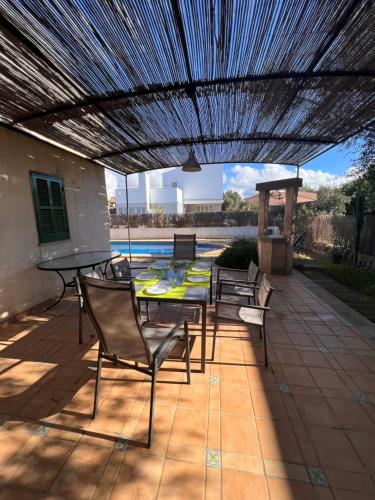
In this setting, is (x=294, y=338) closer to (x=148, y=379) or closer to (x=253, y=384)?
(x=253, y=384)

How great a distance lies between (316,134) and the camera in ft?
12.3

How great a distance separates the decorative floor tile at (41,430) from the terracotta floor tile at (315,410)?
1.80 m

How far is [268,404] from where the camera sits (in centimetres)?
174

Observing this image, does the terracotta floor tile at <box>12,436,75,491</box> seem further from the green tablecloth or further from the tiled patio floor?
the green tablecloth

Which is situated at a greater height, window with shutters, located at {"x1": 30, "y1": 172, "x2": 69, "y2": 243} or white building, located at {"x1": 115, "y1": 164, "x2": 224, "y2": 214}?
white building, located at {"x1": 115, "y1": 164, "x2": 224, "y2": 214}

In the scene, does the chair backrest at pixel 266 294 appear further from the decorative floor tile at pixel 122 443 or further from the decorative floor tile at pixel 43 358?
the decorative floor tile at pixel 43 358

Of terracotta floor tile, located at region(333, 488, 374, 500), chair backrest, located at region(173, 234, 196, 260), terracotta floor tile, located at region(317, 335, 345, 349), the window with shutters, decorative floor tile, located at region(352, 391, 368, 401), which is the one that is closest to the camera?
terracotta floor tile, located at region(333, 488, 374, 500)

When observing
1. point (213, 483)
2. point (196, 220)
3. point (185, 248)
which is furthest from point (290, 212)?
point (196, 220)

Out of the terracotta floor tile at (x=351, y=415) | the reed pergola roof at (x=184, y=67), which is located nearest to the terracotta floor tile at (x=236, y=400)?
the terracotta floor tile at (x=351, y=415)

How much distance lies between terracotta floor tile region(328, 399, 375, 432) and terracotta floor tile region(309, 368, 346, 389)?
16 centimetres

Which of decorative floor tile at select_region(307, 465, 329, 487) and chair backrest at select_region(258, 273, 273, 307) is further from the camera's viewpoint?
chair backrest at select_region(258, 273, 273, 307)

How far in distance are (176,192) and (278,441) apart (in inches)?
762

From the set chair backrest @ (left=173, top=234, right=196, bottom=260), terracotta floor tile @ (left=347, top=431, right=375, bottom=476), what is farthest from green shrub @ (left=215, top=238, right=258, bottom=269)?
terracotta floor tile @ (left=347, top=431, right=375, bottom=476)

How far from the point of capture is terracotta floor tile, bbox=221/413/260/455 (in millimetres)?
1411
